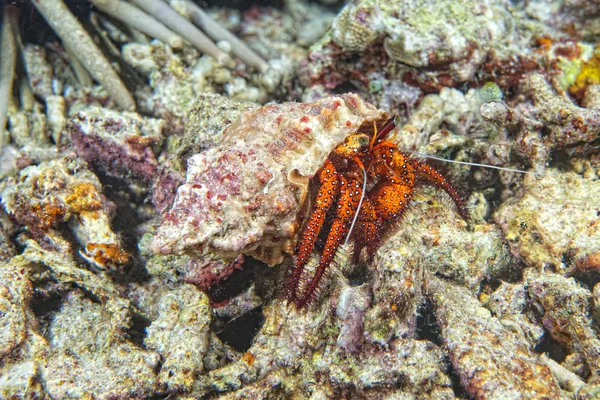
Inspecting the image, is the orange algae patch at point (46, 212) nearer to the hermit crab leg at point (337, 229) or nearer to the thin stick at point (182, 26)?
the hermit crab leg at point (337, 229)

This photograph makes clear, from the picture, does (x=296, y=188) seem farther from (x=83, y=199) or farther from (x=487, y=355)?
(x=83, y=199)

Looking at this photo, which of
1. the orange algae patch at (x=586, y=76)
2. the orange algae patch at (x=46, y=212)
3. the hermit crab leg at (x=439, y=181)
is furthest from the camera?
the orange algae patch at (x=586, y=76)

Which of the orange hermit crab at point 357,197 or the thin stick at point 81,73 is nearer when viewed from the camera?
the orange hermit crab at point 357,197

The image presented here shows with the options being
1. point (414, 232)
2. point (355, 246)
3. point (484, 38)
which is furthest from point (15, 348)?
point (484, 38)

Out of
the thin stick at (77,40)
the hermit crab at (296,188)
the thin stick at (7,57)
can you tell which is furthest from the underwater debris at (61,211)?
the thin stick at (7,57)

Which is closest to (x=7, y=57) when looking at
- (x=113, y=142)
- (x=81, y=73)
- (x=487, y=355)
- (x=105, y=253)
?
(x=81, y=73)

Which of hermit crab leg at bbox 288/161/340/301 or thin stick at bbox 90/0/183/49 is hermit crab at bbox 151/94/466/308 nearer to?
hermit crab leg at bbox 288/161/340/301

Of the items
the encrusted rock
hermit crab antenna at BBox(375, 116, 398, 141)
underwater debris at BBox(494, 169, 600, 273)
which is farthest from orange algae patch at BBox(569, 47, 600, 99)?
the encrusted rock

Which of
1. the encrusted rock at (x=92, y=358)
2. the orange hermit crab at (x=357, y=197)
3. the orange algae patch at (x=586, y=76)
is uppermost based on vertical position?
the orange algae patch at (x=586, y=76)
